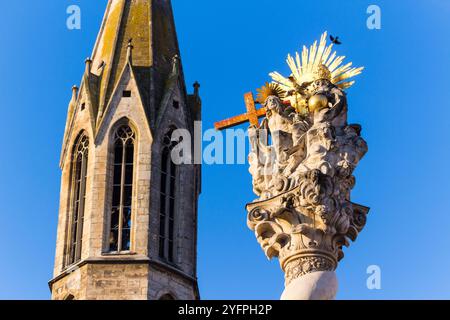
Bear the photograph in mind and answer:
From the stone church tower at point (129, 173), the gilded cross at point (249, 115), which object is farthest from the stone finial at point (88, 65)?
the gilded cross at point (249, 115)

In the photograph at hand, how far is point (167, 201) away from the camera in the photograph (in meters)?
48.2

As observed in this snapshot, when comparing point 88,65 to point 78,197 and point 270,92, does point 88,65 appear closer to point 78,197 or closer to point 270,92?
point 78,197

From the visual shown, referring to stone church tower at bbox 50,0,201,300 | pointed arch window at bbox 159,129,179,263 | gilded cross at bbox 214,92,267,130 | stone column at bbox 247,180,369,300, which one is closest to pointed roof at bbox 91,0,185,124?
stone church tower at bbox 50,0,201,300

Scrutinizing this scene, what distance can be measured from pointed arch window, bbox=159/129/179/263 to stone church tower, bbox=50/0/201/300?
31mm

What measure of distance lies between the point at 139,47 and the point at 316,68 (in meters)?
27.8

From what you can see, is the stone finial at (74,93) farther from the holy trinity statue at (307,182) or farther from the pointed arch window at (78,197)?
the holy trinity statue at (307,182)

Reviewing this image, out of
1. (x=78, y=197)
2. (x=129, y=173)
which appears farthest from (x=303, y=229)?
(x=78, y=197)

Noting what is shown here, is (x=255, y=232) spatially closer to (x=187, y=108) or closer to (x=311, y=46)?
(x=311, y=46)

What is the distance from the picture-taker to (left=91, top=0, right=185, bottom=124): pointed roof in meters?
49.8

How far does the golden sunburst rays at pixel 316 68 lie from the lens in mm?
23422

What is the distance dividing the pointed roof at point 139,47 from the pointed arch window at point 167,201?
1.21 m

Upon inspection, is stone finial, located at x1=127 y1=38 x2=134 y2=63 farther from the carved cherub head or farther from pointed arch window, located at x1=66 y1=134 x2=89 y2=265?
the carved cherub head

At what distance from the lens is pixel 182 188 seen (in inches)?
1923
